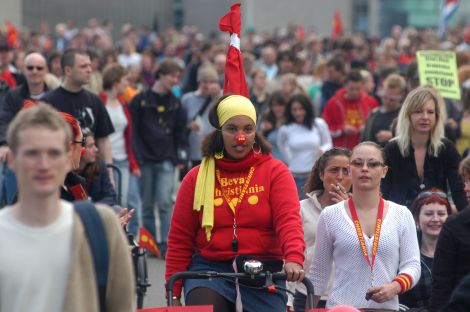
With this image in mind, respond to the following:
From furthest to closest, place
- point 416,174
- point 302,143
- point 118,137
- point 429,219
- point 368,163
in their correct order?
point 302,143
point 118,137
point 416,174
point 429,219
point 368,163

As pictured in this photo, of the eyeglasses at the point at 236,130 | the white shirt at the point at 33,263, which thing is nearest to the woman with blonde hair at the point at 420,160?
the eyeglasses at the point at 236,130

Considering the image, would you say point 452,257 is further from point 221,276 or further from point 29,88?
point 29,88

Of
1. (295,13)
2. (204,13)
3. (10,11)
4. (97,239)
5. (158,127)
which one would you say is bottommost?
(97,239)

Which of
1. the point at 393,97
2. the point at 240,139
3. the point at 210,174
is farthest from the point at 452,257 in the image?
the point at 393,97

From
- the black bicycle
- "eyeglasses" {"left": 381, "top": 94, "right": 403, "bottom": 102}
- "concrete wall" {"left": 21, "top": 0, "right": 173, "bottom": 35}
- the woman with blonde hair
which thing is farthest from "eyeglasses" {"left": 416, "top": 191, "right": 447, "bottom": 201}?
"concrete wall" {"left": 21, "top": 0, "right": 173, "bottom": 35}

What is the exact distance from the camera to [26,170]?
15.4ft

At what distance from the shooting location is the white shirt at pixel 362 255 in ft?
24.2

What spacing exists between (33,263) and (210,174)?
269 centimetres

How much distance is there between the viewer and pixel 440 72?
45.2ft

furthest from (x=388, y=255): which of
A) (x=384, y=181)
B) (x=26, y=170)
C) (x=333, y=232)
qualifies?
(x=26, y=170)

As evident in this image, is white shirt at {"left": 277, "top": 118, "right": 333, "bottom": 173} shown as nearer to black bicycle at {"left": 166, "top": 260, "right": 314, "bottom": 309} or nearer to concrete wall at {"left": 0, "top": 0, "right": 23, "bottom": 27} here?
black bicycle at {"left": 166, "top": 260, "right": 314, "bottom": 309}

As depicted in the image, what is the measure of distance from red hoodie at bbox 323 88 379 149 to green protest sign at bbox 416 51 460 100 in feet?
4.69

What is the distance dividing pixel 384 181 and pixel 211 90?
5.78 meters

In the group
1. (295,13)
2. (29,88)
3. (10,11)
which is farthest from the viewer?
(295,13)
